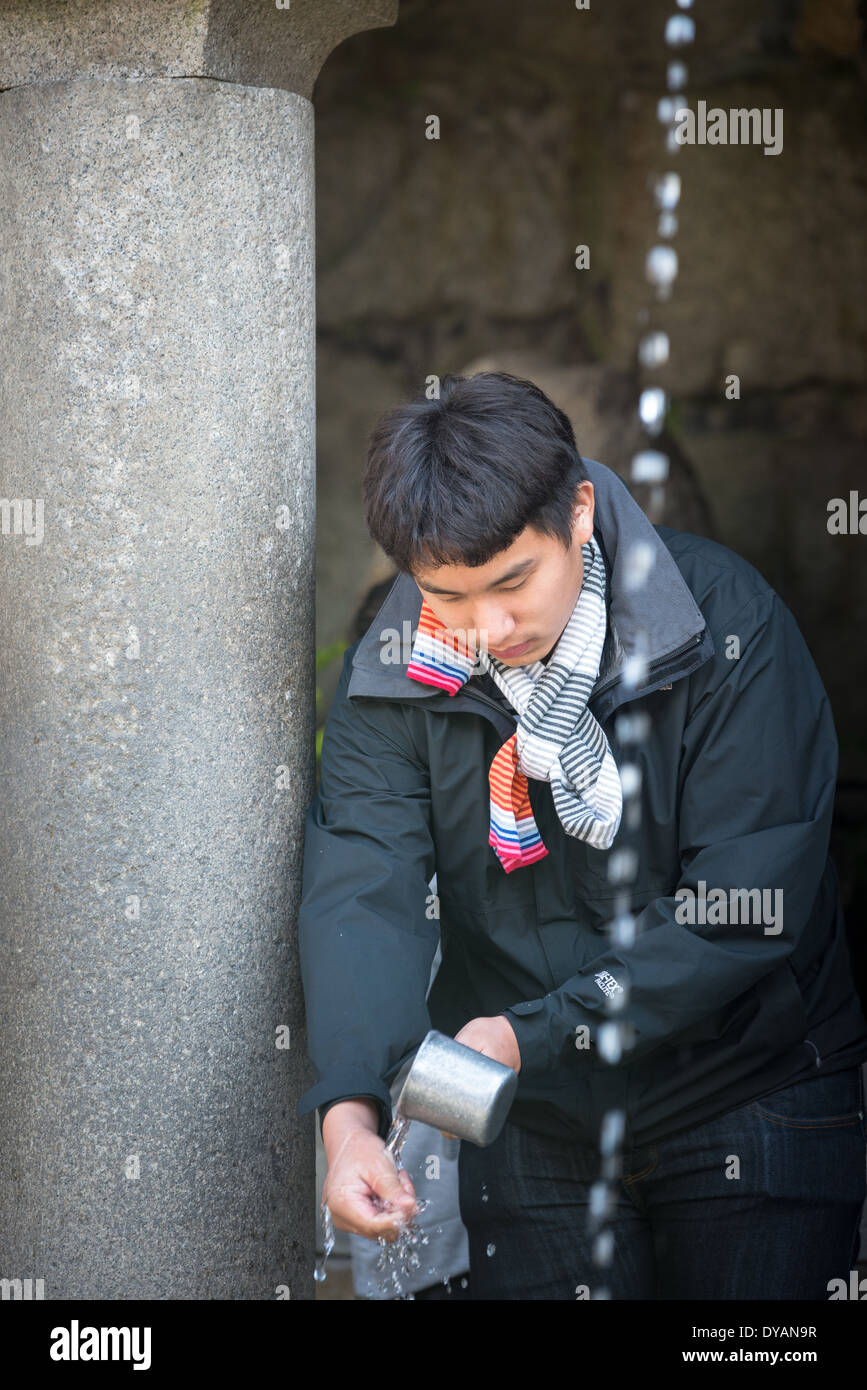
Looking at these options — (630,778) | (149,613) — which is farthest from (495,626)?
(149,613)

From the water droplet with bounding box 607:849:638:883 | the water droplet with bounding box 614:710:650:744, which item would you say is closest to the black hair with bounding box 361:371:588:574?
the water droplet with bounding box 614:710:650:744

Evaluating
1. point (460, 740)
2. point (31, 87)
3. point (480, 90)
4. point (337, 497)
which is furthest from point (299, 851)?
point (480, 90)

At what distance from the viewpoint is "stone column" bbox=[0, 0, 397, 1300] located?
7.73ft

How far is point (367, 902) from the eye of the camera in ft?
7.79

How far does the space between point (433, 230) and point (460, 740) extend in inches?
110

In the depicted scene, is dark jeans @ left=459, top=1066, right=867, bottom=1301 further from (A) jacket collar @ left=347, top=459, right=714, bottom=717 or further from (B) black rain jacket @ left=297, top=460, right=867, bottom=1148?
(A) jacket collar @ left=347, top=459, right=714, bottom=717

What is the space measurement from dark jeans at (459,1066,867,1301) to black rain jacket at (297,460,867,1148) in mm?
45

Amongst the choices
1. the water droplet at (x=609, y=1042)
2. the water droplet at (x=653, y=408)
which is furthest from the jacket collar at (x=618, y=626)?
the water droplet at (x=653, y=408)

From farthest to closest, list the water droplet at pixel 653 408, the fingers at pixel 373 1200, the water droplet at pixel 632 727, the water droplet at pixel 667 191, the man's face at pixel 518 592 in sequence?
the water droplet at pixel 653 408 < the water droplet at pixel 667 191 < the water droplet at pixel 632 727 < the man's face at pixel 518 592 < the fingers at pixel 373 1200

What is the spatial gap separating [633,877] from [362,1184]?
62 cm

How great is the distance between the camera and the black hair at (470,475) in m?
2.16

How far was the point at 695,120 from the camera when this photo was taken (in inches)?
178

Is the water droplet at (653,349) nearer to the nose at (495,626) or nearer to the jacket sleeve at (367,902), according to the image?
the jacket sleeve at (367,902)
